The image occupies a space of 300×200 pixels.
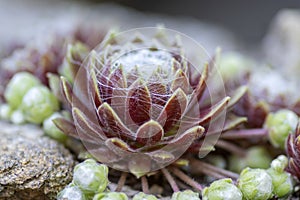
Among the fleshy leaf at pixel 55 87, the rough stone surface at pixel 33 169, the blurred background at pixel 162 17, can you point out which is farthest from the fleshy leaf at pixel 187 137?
the blurred background at pixel 162 17

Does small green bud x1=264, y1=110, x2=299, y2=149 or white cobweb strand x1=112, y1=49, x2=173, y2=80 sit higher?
white cobweb strand x1=112, y1=49, x2=173, y2=80

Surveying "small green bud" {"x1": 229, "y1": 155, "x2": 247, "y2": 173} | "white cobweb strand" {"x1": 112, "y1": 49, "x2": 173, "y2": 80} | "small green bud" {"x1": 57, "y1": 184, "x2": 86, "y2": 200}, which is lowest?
"small green bud" {"x1": 229, "y1": 155, "x2": 247, "y2": 173}

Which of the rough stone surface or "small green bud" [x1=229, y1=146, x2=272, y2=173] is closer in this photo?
the rough stone surface

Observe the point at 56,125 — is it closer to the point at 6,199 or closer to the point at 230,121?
the point at 6,199

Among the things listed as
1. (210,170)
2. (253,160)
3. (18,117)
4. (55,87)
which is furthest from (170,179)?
(18,117)

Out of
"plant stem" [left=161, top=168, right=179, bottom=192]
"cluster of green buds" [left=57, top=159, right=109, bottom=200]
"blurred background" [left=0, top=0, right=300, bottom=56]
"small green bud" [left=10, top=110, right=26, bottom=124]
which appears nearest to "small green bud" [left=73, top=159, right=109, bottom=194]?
"cluster of green buds" [left=57, top=159, right=109, bottom=200]

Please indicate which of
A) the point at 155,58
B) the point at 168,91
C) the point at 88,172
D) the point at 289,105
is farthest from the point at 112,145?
the point at 289,105

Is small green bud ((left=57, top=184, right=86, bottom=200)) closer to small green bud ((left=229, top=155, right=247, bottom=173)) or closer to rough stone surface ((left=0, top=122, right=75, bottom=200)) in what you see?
rough stone surface ((left=0, top=122, right=75, bottom=200))
